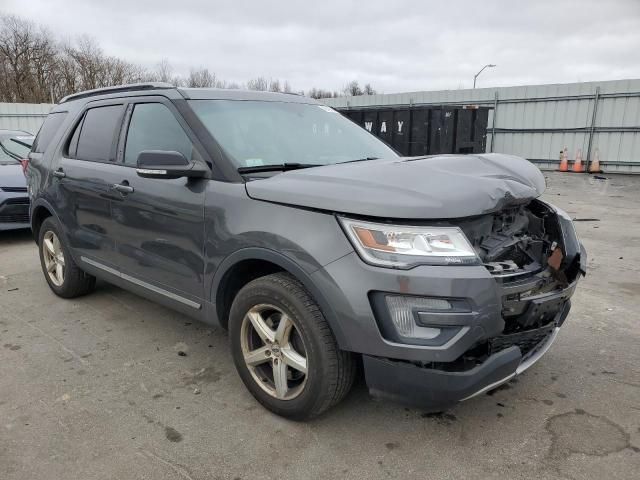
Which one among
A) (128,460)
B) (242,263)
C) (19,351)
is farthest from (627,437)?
(19,351)

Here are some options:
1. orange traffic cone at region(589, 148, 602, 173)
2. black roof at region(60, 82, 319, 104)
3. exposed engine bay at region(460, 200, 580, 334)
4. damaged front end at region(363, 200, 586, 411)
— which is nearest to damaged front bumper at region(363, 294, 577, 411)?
damaged front end at region(363, 200, 586, 411)

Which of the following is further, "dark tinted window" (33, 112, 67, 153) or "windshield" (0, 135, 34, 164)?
"windshield" (0, 135, 34, 164)

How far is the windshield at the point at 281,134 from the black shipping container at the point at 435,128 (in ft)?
36.3

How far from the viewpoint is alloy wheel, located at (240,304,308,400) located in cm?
254

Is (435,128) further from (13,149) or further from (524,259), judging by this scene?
(524,259)

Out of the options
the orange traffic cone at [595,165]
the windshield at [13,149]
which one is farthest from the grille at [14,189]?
the orange traffic cone at [595,165]

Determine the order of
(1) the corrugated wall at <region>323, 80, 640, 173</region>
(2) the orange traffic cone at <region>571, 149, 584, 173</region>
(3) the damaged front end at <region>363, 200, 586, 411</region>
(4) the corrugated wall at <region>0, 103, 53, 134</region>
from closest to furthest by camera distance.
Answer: (3) the damaged front end at <region>363, 200, 586, 411</region>, (1) the corrugated wall at <region>323, 80, 640, 173</region>, (2) the orange traffic cone at <region>571, 149, 584, 173</region>, (4) the corrugated wall at <region>0, 103, 53, 134</region>

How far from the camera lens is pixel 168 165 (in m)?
2.77

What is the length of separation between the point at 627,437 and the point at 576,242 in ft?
3.54

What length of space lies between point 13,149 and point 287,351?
25.1ft

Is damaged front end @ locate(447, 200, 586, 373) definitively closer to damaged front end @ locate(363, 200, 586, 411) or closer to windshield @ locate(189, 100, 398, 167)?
damaged front end @ locate(363, 200, 586, 411)

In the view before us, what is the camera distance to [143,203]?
3.25m

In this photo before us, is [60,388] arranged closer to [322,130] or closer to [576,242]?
[322,130]

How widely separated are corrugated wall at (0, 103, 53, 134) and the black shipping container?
16.2 meters
